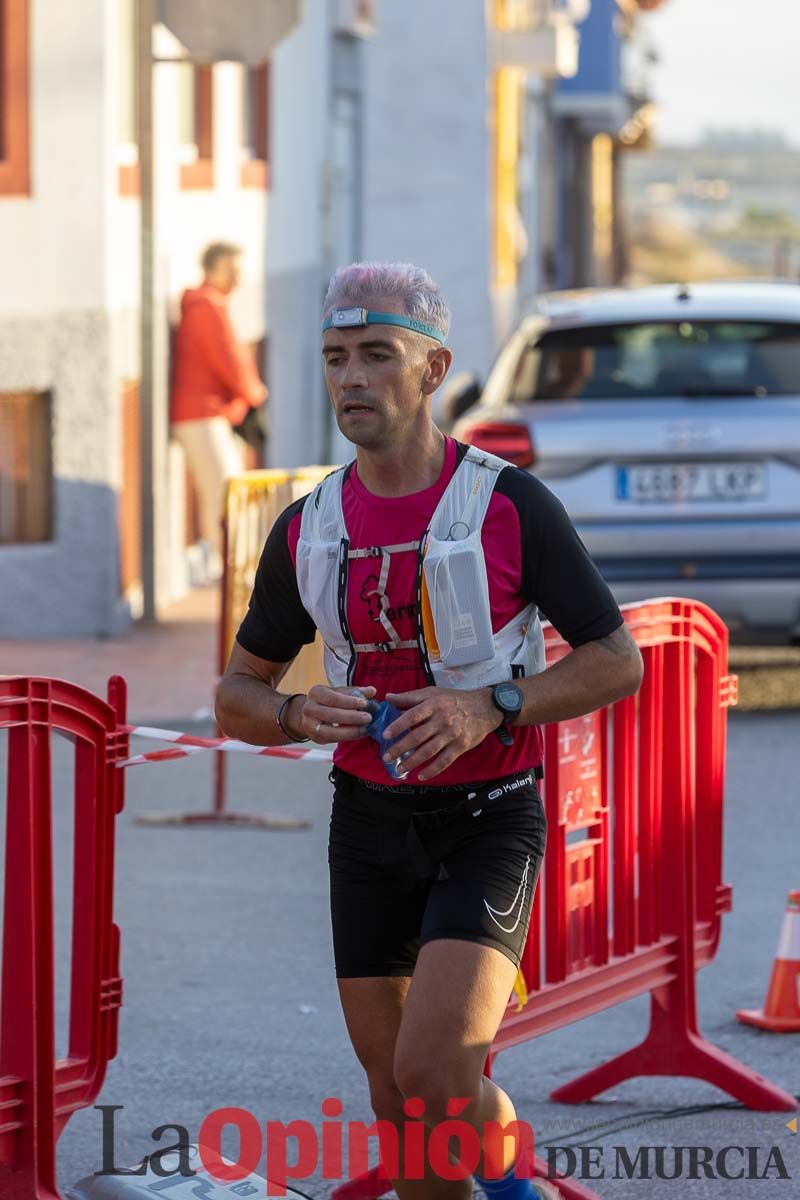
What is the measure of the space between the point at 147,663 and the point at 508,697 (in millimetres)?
8516

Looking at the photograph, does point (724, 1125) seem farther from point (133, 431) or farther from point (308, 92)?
point (308, 92)

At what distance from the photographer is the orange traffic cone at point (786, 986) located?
623 centimetres

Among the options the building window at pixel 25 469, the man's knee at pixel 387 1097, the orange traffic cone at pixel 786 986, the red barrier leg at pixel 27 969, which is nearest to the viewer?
the man's knee at pixel 387 1097

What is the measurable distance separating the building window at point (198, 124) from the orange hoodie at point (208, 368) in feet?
5.35

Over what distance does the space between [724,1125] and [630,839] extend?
699 mm

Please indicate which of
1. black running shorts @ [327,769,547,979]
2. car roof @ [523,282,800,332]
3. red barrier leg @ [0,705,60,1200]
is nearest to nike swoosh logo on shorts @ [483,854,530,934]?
black running shorts @ [327,769,547,979]

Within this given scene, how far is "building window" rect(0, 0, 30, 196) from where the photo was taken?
1286 centimetres

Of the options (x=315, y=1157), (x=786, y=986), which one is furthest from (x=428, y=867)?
(x=786, y=986)

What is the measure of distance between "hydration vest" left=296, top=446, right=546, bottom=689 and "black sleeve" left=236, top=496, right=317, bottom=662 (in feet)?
0.25

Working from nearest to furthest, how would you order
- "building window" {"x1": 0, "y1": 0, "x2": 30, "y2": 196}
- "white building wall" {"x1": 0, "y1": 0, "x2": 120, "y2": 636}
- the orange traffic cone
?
the orange traffic cone, "building window" {"x1": 0, "y1": 0, "x2": 30, "y2": 196}, "white building wall" {"x1": 0, "y1": 0, "x2": 120, "y2": 636}

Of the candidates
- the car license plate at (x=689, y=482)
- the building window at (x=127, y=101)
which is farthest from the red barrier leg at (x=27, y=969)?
the building window at (x=127, y=101)

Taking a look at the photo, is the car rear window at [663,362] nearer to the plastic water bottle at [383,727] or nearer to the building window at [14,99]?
the building window at [14,99]

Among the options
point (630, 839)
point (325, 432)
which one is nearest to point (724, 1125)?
point (630, 839)

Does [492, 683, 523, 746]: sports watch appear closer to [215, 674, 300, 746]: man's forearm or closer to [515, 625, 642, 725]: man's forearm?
[515, 625, 642, 725]: man's forearm
